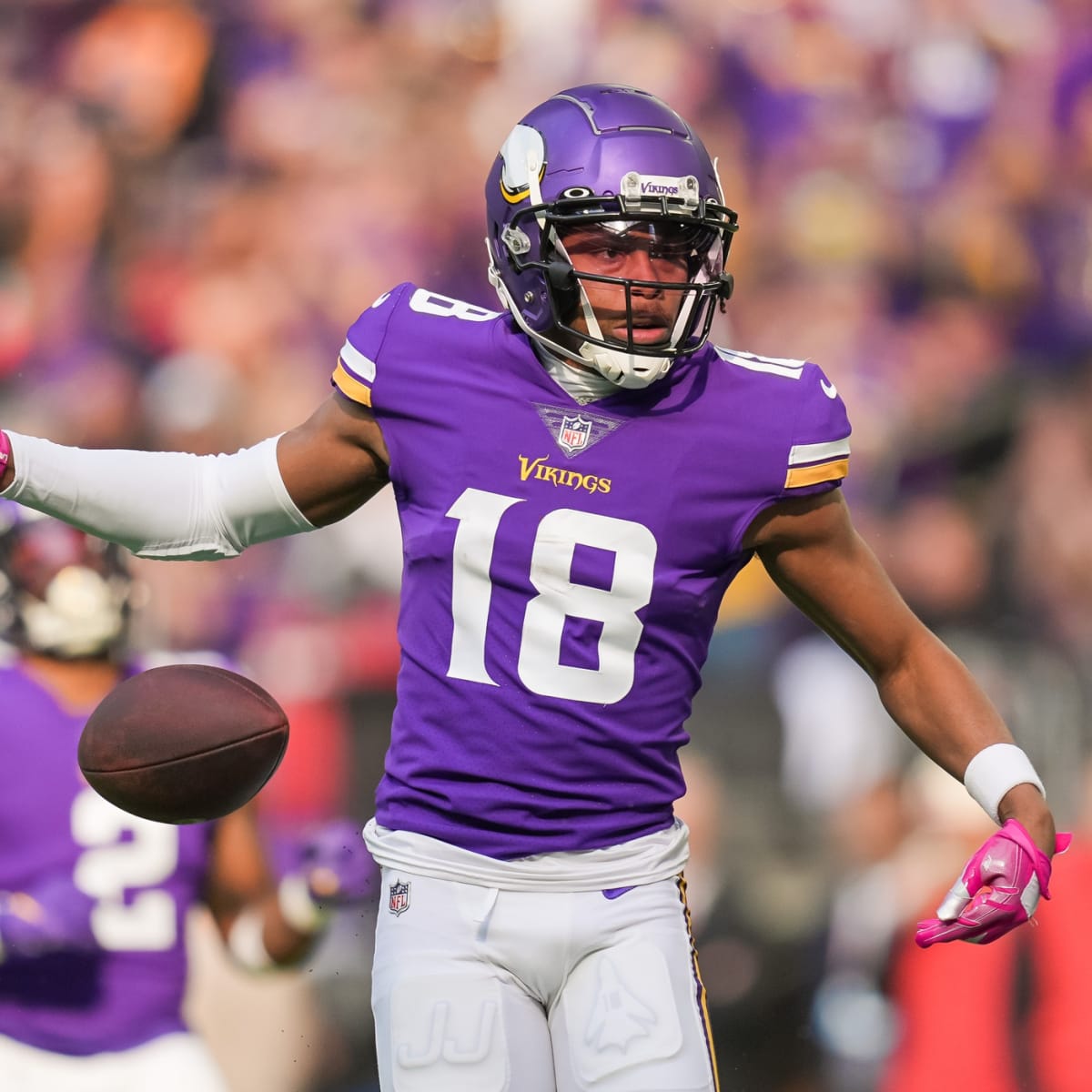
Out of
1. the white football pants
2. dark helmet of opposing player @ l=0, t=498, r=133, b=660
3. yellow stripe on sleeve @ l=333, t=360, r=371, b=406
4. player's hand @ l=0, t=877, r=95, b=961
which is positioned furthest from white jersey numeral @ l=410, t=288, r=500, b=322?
player's hand @ l=0, t=877, r=95, b=961

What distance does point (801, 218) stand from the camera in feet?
12.0

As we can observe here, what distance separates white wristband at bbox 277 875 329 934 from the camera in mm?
3373

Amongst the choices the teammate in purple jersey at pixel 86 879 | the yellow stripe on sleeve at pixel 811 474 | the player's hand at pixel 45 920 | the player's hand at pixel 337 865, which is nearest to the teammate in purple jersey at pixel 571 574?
the yellow stripe on sleeve at pixel 811 474

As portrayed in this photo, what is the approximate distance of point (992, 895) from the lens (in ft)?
6.13

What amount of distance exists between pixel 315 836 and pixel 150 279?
130 cm

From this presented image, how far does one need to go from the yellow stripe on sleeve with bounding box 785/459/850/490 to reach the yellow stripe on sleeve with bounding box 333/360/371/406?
21.6 inches

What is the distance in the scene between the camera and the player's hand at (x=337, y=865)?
3.22m

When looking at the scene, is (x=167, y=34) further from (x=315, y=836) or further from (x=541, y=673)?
→ (x=541, y=673)

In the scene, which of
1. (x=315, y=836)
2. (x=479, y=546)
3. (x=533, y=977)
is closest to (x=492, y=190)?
(x=479, y=546)

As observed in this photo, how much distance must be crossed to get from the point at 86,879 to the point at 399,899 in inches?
63.8

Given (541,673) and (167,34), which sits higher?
(167,34)

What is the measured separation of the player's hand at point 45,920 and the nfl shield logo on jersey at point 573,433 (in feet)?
6.27

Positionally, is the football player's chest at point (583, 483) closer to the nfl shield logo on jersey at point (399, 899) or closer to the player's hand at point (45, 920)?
the nfl shield logo on jersey at point (399, 899)

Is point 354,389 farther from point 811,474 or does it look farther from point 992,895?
point 992,895
